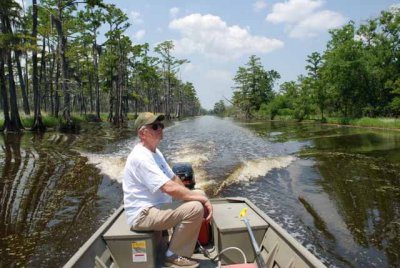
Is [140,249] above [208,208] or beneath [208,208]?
beneath

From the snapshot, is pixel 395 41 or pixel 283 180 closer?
pixel 283 180

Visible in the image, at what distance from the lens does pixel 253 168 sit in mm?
13469

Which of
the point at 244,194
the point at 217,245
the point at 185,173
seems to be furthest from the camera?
the point at 244,194

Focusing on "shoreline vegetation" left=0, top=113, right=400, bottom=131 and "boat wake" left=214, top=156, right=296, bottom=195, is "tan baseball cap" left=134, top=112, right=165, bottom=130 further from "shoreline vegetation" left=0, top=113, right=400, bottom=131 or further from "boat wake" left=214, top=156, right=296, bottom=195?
"shoreline vegetation" left=0, top=113, right=400, bottom=131

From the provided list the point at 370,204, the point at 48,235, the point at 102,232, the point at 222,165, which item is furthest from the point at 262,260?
the point at 222,165

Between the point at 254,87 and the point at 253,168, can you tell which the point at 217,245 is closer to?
the point at 253,168

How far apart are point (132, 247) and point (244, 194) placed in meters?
6.34

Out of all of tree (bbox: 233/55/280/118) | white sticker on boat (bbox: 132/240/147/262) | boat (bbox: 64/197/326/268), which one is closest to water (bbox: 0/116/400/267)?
boat (bbox: 64/197/326/268)

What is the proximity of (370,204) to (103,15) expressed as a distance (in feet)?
122

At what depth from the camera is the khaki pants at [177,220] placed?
3.96 m

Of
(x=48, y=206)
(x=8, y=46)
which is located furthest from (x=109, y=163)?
(x=8, y=46)

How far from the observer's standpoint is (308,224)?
770 cm

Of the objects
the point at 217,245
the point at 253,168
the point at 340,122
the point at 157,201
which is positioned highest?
the point at 157,201

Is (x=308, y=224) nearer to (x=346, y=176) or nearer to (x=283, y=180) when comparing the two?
(x=283, y=180)
